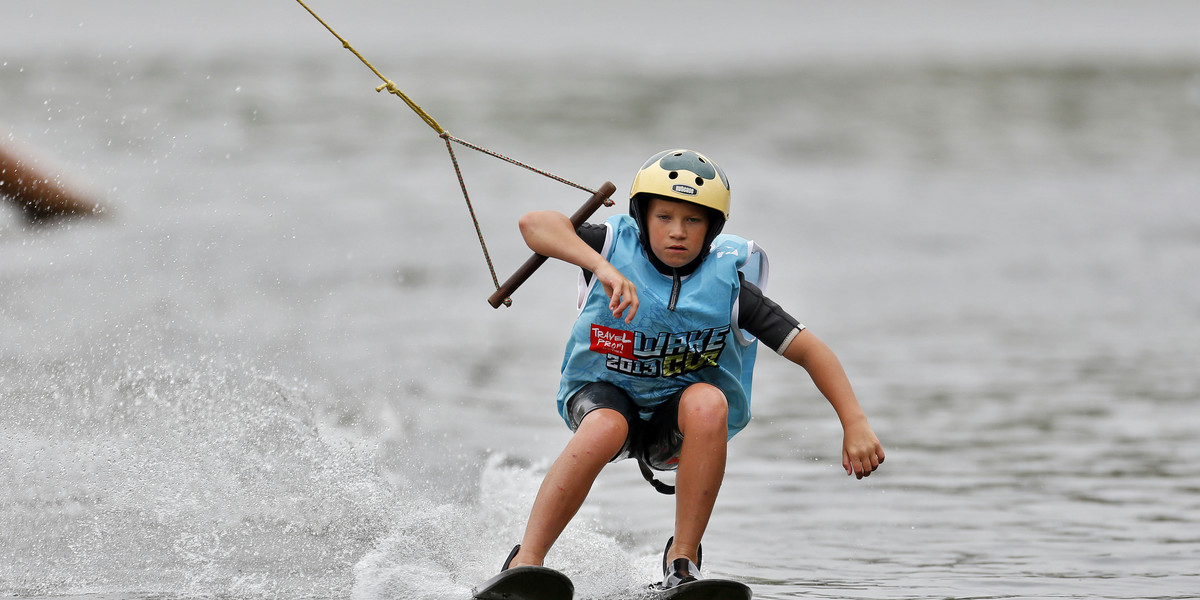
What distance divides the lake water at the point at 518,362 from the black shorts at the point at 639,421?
493 mm

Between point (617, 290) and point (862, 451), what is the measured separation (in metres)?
0.95

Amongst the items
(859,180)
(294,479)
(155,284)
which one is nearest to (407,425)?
(294,479)

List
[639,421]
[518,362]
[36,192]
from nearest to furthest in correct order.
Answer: [639,421], [518,362], [36,192]

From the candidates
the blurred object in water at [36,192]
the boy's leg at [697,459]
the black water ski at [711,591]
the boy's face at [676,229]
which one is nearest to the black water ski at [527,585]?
the black water ski at [711,591]

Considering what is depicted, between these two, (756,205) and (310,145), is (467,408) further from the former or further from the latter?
(310,145)

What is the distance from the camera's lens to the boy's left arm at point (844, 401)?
480cm

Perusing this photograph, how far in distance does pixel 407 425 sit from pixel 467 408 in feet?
2.08

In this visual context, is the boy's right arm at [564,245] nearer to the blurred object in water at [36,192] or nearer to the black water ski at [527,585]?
the black water ski at [527,585]

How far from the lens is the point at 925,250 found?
17.0 metres

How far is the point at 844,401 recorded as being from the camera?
491 centimetres

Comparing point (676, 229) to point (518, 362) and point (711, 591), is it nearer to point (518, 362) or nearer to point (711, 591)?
point (711, 591)

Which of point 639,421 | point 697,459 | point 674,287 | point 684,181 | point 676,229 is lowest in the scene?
point 697,459

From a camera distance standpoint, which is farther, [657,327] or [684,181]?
[657,327]

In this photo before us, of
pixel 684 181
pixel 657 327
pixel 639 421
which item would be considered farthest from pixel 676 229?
pixel 639 421
